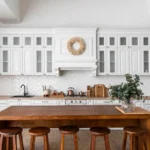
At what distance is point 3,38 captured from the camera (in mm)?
4676

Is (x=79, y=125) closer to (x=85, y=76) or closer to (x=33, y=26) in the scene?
(x=85, y=76)

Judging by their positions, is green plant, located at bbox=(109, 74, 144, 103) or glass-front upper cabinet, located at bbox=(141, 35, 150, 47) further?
glass-front upper cabinet, located at bbox=(141, 35, 150, 47)

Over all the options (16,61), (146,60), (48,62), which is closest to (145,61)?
(146,60)

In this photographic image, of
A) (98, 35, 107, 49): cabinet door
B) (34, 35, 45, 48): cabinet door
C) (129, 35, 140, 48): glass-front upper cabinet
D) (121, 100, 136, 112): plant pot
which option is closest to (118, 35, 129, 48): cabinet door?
(129, 35, 140, 48): glass-front upper cabinet

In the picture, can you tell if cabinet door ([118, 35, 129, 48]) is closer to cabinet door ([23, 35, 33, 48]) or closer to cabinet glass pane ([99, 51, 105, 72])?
cabinet glass pane ([99, 51, 105, 72])

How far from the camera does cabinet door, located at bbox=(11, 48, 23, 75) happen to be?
4668 mm

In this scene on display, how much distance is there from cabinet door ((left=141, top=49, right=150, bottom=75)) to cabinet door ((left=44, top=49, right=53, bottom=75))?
8.42ft

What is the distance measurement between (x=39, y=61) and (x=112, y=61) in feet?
6.80

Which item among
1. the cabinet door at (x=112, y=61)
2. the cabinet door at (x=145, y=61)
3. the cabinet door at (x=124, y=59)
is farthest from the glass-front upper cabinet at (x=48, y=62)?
the cabinet door at (x=145, y=61)

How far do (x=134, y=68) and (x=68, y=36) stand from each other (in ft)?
6.75

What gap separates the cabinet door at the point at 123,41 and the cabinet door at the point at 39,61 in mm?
2203

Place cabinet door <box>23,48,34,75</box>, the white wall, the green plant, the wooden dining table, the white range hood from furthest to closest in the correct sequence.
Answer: the white wall, cabinet door <box>23,48,34,75</box>, the white range hood, the green plant, the wooden dining table

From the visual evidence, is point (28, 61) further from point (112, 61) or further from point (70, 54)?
point (112, 61)

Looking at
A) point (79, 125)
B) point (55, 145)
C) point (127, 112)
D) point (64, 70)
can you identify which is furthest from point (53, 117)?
point (64, 70)
